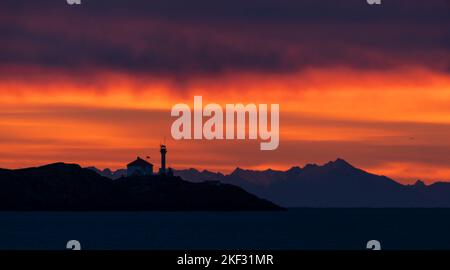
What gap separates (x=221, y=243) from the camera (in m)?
173

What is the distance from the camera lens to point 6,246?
162125mm
